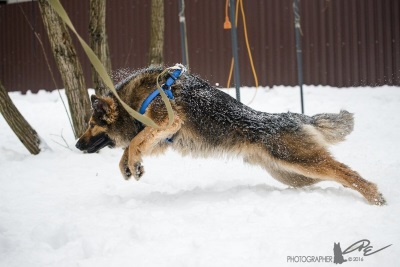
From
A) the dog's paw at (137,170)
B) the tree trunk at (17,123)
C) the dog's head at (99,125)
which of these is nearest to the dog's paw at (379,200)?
the dog's paw at (137,170)

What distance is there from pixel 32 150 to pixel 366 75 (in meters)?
7.90

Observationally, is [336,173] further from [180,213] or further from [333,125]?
[180,213]

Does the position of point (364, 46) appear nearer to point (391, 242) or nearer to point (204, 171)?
point (204, 171)

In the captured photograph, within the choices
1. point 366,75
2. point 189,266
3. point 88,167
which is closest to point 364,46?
point 366,75

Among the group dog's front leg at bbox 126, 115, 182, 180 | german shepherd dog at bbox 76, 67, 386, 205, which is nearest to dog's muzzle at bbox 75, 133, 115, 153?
german shepherd dog at bbox 76, 67, 386, 205

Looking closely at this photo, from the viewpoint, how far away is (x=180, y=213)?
148 inches

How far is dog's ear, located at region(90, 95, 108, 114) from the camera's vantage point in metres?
4.57

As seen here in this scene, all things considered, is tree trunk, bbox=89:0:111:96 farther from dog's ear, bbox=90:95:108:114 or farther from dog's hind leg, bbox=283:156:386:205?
dog's hind leg, bbox=283:156:386:205

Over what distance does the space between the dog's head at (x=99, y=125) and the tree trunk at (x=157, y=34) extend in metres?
3.18

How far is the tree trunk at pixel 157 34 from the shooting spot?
25.2 feet

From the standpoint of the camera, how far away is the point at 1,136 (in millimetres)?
7406
